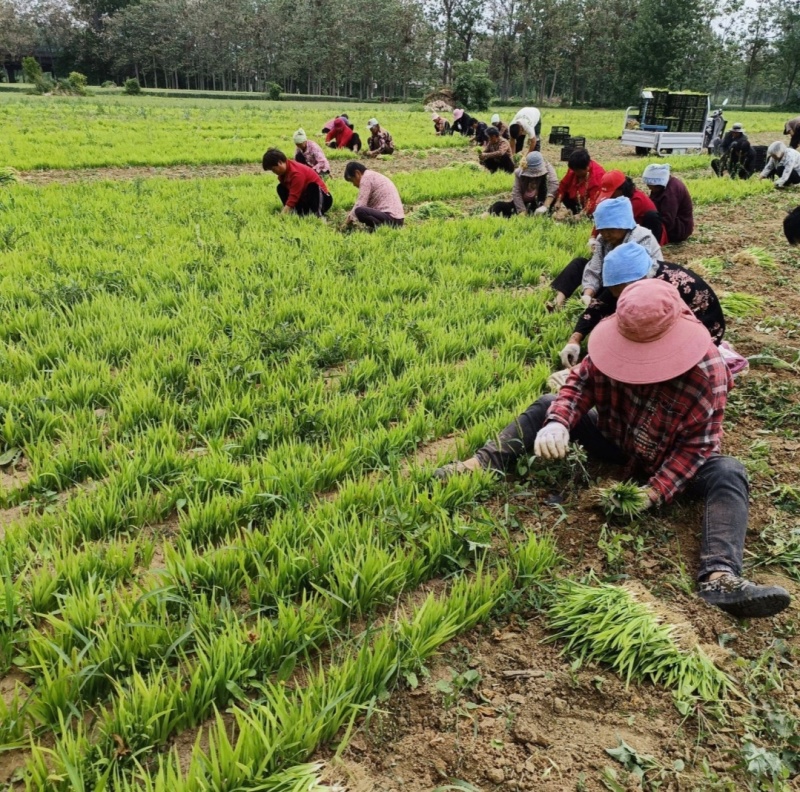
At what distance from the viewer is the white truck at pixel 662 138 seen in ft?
50.6

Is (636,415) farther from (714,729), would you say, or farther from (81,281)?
(81,281)

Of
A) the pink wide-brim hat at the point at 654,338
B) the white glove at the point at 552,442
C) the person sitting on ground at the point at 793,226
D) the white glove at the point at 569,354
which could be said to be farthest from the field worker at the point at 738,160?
the white glove at the point at 552,442

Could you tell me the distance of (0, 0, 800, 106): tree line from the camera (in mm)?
45156

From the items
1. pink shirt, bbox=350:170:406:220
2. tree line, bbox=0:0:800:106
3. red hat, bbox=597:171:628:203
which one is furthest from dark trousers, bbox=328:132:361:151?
tree line, bbox=0:0:800:106

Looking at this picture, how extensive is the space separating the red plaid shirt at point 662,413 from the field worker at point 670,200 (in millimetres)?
3751

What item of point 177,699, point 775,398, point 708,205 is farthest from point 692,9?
point 177,699

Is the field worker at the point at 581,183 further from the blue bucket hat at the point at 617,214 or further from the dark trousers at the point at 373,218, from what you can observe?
the blue bucket hat at the point at 617,214

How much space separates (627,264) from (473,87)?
1188 inches

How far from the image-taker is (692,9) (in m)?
43.7

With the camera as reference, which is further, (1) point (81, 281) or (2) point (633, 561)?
(1) point (81, 281)

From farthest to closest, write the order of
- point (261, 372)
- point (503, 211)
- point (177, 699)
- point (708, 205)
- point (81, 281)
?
point (708, 205)
point (503, 211)
point (81, 281)
point (261, 372)
point (177, 699)

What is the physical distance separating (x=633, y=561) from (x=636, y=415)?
0.59 metres

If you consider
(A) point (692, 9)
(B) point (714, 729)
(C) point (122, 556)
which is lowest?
(B) point (714, 729)

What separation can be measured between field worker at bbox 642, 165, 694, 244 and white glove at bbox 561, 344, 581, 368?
2868 millimetres
